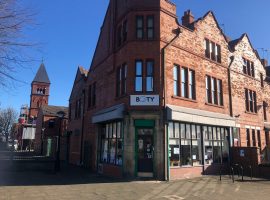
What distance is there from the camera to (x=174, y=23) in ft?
61.3

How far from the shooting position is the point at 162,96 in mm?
16625

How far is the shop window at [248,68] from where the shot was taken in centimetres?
2593

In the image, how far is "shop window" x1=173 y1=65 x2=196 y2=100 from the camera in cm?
1811

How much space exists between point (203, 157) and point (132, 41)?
9.40 meters

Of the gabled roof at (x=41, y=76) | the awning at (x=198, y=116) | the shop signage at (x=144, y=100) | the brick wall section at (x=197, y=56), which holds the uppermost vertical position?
the gabled roof at (x=41, y=76)

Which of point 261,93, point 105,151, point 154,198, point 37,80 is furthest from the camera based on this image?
point 37,80

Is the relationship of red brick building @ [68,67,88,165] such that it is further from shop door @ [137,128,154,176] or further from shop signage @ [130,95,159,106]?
shop signage @ [130,95,159,106]

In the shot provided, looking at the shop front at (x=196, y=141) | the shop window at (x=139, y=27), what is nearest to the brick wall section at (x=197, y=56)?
the shop front at (x=196, y=141)

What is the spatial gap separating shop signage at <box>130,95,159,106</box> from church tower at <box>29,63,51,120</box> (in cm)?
7422

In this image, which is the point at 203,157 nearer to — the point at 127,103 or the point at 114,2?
the point at 127,103

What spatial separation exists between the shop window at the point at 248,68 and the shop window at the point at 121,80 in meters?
13.4

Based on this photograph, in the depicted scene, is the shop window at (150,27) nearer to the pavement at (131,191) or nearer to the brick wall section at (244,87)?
the pavement at (131,191)

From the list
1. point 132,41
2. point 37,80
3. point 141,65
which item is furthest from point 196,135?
point 37,80

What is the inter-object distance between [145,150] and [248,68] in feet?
52.6
